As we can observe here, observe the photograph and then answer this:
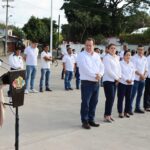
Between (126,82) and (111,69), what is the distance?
0.78 metres

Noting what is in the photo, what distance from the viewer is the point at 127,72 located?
10.3 m

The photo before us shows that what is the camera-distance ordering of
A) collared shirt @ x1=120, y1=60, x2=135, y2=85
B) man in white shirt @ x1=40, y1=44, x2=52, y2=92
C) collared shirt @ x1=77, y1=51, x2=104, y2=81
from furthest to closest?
man in white shirt @ x1=40, y1=44, x2=52, y2=92 < collared shirt @ x1=120, y1=60, x2=135, y2=85 < collared shirt @ x1=77, y1=51, x2=104, y2=81

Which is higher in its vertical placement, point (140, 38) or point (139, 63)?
point (140, 38)

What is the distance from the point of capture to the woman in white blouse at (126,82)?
10211mm

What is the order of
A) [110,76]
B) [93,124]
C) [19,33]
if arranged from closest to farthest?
[93,124], [110,76], [19,33]

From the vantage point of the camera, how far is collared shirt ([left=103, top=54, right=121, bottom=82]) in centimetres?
952

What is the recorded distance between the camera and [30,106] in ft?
37.9

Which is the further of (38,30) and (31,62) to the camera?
(38,30)

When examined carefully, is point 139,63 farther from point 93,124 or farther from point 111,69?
point 93,124

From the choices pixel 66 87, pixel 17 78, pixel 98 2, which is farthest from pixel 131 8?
pixel 17 78

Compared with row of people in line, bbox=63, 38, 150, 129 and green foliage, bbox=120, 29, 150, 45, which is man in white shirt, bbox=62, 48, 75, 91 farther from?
green foliage, bbox=120, 29, 150, 45

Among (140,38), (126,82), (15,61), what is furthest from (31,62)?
(140,38)

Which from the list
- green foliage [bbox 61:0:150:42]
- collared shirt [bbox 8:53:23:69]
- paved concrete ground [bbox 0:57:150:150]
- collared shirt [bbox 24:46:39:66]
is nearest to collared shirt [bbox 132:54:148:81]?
paved concrete ground [bbox 0:57:150:150]

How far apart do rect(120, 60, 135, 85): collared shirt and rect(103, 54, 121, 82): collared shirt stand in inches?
20.2
